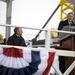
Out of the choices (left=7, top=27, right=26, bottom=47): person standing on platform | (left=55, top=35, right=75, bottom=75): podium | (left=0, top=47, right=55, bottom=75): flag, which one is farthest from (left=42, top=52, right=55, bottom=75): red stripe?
(left=7, top=27, right=26, bottom=47): person standing on platform

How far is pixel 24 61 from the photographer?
12.2 ft

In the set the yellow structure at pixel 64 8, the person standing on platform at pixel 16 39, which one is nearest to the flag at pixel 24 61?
the person standing on platform at pixel 16 39

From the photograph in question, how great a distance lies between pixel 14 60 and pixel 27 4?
354 inches

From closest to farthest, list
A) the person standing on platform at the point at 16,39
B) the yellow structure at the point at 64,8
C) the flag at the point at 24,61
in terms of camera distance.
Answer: the flag at the point at 24,61, the person standing on platform at the point at 16,39, the yellow structure at the point at 64,8

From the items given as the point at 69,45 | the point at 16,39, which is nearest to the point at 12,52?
the point at 16,39

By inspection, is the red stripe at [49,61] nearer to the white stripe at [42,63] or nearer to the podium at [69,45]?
the white stripe at [42,63]

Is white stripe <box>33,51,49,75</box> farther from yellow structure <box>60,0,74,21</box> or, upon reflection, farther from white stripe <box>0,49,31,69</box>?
yellow structure <box>60,0,74,21</box>

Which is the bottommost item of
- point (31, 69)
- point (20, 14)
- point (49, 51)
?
point (31, 69)

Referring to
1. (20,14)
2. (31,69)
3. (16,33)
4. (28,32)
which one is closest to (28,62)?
(31,69)

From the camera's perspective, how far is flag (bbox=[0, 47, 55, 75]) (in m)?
3.60

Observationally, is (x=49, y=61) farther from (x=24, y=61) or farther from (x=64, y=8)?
(x=64, y=8)

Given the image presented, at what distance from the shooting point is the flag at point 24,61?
3596 millimetres

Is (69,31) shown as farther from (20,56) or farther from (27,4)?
(27,4)

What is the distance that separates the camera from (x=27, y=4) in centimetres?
1238
